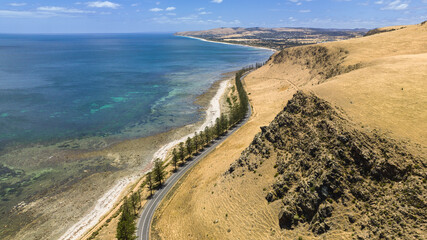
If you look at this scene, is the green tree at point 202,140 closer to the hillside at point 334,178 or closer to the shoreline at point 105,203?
the shoreline at point 105,203

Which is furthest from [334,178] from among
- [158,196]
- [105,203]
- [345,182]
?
[105,203]

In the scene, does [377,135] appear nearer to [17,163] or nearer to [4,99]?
[17,163]

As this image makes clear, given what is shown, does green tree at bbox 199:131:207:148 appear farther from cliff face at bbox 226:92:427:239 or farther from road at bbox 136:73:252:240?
cliff face at bbox 226:92:427:239

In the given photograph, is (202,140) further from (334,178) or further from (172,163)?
(334,178)

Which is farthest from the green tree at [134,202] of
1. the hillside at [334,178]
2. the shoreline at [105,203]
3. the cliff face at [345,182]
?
the cliff face at [345,182]

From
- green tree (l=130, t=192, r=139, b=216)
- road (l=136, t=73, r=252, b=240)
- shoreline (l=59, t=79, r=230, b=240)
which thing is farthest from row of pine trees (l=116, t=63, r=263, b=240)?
shoreline (l=59, t=79, r=230, b=240)
